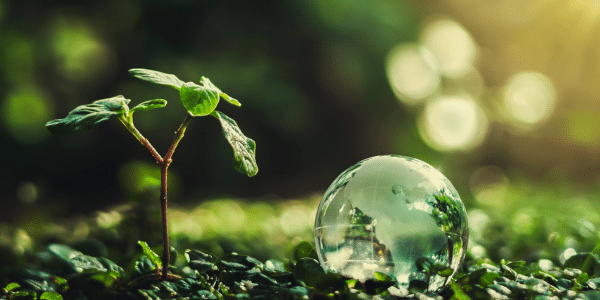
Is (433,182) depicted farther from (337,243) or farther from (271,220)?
(271,220)

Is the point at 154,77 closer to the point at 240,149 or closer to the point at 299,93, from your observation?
the point at 240,149

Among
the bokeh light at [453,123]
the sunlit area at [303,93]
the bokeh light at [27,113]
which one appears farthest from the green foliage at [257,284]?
the bokeh light at [453,123]

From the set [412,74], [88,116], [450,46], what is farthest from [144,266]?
[450,46]

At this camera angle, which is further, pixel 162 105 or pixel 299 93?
pixel 299 93

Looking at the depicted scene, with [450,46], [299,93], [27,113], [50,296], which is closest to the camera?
[50,296]

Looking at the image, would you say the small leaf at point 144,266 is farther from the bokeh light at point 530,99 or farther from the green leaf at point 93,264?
the bokeh light at point 530,99
